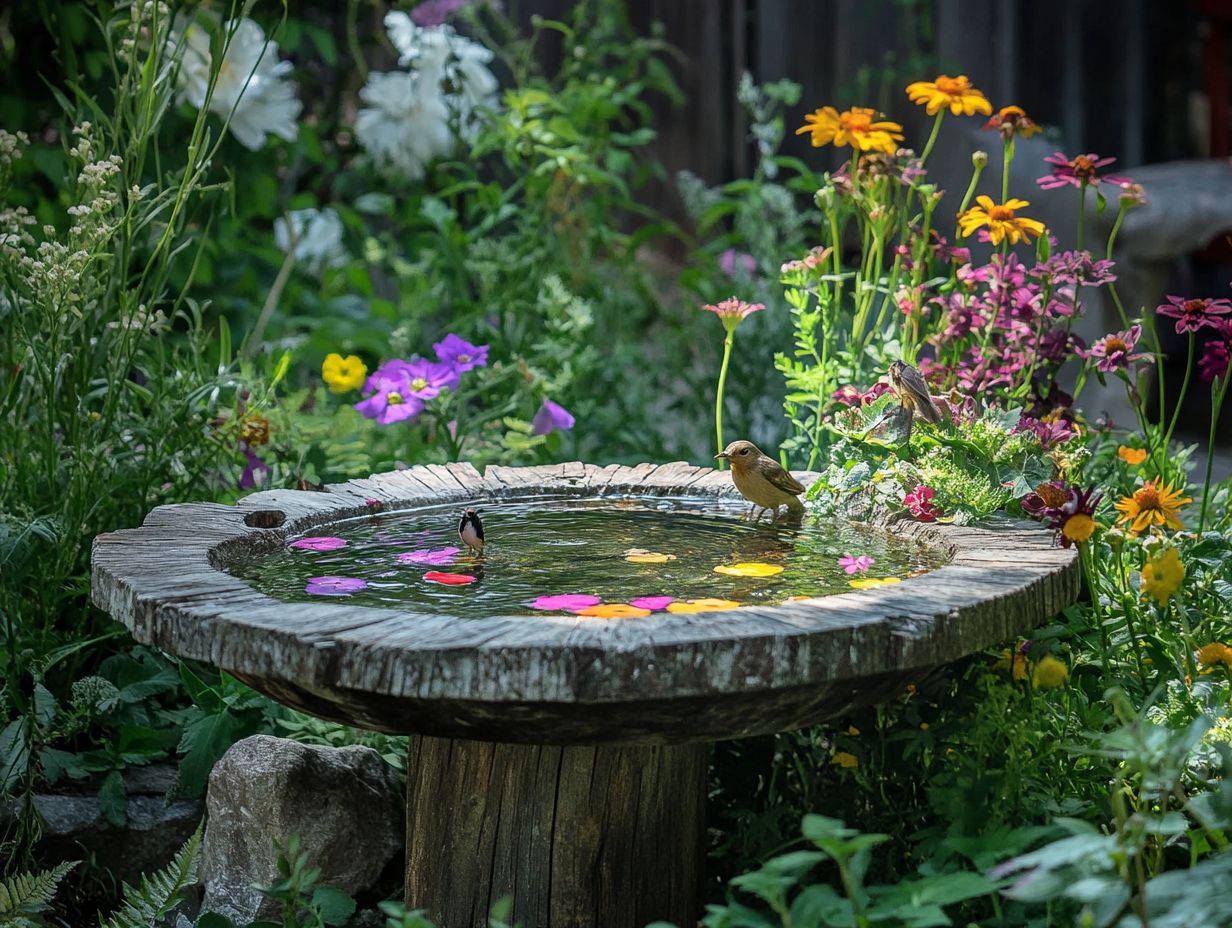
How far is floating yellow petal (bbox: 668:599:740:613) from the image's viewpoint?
1.84 metres

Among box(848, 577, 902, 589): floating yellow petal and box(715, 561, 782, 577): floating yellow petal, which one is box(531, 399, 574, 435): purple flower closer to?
box(715, 561, 782, 577): floating yellow petal

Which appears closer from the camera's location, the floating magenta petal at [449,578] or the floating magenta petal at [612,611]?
the floating magenta petal at [612,611]

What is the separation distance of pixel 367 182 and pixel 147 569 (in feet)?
11.9

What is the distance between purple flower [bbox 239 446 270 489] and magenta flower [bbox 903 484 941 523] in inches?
60.7

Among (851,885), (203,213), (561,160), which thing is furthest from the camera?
(203,213)

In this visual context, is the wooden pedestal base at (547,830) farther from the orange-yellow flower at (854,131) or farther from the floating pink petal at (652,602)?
the orange-yellow flower at (854,131)

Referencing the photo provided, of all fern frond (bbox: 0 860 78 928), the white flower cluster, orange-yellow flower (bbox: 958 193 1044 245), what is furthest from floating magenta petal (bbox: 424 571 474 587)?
the white flower cluster

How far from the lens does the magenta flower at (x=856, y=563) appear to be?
208 cm

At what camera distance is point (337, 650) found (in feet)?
5.24

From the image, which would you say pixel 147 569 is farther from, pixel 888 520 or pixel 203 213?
pixel 203 213

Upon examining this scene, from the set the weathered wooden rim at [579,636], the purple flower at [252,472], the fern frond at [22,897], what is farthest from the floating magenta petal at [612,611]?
the purple flower at [252,472]

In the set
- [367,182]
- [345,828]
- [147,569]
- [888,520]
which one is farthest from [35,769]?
[367,182]

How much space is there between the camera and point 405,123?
4.77 meters

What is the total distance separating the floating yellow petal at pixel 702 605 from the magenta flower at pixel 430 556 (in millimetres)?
461
